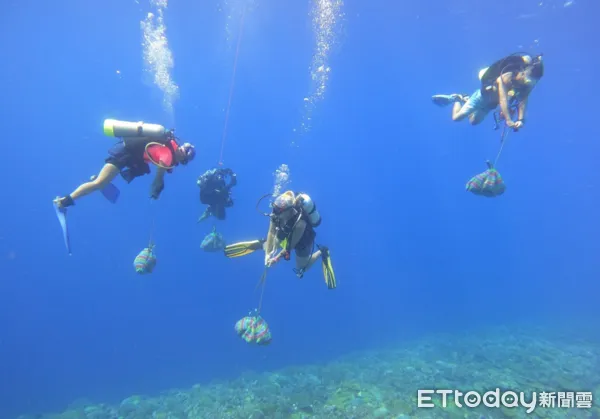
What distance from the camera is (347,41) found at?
35812mm

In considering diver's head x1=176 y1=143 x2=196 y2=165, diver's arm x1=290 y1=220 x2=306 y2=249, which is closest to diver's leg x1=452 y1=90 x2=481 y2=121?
diver's arm x1=290 y1=220 x2=306 y2=249

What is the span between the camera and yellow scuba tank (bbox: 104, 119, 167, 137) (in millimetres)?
6383

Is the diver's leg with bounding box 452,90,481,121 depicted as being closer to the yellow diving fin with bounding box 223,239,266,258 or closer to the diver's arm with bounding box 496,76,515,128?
the diver's arm with bounding box 496,76,515,128

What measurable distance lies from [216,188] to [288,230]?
19.0 ft

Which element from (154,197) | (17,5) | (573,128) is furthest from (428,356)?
(573,128)

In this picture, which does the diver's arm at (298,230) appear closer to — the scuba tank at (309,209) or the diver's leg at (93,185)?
the scuba tank at (309,209)

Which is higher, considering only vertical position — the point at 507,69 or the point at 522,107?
the point at 507,69

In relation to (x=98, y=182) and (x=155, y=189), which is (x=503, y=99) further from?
(x=98, y=182)

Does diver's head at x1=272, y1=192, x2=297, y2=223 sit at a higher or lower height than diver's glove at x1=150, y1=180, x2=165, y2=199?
lower

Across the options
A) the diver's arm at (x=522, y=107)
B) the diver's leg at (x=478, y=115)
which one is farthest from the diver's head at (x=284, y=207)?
the diver's leg at (x=478, y=115)

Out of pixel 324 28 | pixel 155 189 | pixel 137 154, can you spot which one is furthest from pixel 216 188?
pixel 324 28

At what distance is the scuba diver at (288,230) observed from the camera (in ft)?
19.3

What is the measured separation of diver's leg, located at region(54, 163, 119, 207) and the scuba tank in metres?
4.34

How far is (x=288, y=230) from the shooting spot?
605cm
